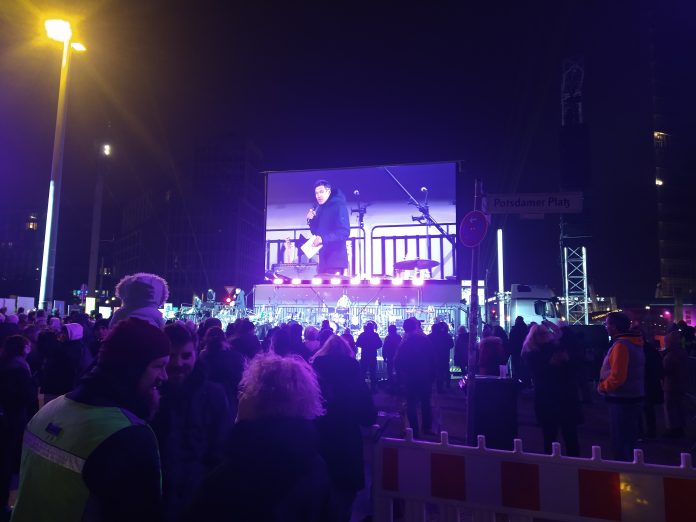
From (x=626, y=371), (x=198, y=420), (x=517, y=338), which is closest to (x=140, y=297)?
(x=198, y=420)

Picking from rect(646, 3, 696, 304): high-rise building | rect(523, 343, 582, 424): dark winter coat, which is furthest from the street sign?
rect(646, 3, 696, 304): high-rise building

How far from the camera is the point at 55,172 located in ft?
56.5

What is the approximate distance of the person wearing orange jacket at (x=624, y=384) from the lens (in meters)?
5.62

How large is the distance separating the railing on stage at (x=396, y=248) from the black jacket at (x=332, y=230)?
0.59 meters

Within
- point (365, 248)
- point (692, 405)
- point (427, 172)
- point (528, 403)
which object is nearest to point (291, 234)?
point (365, 248)

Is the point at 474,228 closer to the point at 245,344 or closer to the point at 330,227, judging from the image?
Answer: the point at 245,344

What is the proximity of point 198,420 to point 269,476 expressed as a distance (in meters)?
1.79

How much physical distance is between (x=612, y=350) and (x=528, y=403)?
6.89 metres

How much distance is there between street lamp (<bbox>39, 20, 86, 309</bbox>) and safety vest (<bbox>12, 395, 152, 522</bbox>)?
16673mm

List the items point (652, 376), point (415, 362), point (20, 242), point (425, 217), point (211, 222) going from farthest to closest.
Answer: point (20, 242) → point (211, 222) → point (425, 217) → point (415, 362) → point (652, 376)

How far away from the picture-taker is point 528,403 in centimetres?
1198

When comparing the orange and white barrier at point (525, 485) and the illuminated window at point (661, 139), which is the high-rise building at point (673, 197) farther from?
the orange and white barrier at point (525, 485)

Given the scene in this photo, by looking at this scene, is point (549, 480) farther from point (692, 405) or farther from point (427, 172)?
point (427, 172)

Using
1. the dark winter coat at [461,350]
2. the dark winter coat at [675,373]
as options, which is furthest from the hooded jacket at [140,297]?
the dark winter coat at [461,350]
